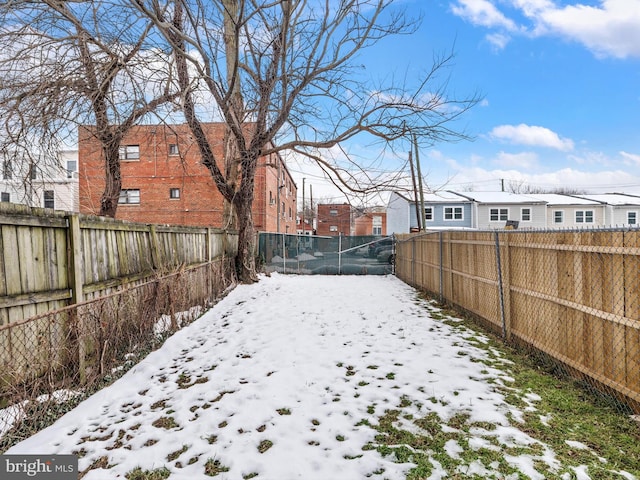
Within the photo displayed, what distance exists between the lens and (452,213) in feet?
94.0

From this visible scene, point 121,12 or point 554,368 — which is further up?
point 121,12

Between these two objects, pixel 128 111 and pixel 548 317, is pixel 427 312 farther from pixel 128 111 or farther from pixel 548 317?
pixel 128 111

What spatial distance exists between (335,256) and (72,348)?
1171cm

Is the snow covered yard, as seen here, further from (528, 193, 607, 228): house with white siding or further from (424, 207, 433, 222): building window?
(528, 193, 607, 228): house with white siding

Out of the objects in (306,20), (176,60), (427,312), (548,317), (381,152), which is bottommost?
(427,312)

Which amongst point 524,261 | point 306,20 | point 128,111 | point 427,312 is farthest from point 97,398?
point 306,20

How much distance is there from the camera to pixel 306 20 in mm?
7398

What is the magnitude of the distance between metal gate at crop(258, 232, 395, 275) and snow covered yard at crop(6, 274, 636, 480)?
8856mm

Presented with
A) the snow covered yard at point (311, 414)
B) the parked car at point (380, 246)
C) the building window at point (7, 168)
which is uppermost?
→ the building window at point (7, 168)

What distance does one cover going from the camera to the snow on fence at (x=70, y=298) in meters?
2.77

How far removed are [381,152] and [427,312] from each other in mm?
4205

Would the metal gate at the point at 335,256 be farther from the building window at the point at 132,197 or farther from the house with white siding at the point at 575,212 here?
the house with white siding at the point at 575,212

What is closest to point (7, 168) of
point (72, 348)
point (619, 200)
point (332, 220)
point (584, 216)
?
point (72, 348)

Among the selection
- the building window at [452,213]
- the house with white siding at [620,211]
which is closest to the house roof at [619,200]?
the house with white siding at [620,211]
